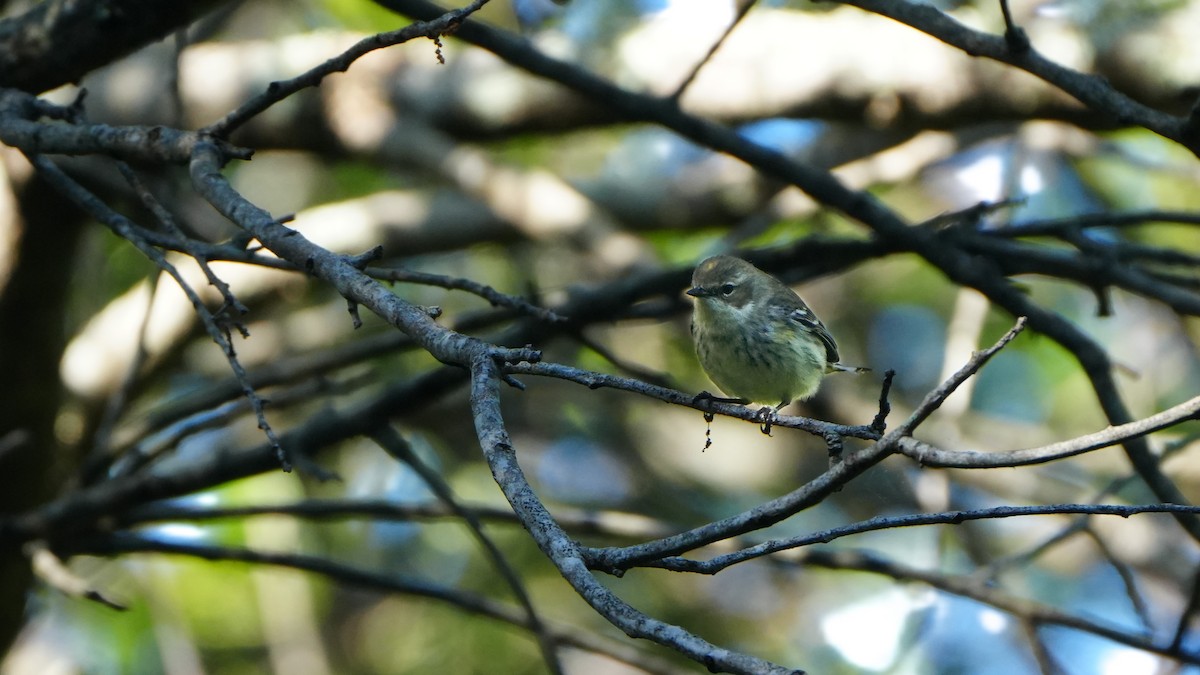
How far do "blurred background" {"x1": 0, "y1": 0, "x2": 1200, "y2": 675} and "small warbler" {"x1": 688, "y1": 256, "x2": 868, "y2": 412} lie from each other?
19 centimetres

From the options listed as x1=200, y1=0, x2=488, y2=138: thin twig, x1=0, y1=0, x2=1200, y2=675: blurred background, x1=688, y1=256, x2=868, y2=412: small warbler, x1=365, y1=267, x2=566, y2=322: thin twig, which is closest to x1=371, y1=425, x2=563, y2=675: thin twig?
x1=0, y1=0, x2=1200, y2=675: blurred background

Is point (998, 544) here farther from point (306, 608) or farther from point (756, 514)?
point (756, 514)

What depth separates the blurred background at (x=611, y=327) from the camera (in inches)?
194

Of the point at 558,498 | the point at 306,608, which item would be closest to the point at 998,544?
the point at 558,498

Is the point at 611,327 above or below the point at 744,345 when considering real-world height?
above

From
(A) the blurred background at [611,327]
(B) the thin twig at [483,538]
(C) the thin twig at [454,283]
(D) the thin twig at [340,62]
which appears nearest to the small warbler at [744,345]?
(A) the blurred background at [611,327]

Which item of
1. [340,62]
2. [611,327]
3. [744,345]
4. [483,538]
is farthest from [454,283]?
[611,327]

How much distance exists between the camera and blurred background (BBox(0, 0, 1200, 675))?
16.2ft

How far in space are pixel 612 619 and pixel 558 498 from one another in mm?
6499

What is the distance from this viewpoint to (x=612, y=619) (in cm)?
160

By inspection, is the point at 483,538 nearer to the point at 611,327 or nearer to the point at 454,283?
the point at 454,283

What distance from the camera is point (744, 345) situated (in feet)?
15.5

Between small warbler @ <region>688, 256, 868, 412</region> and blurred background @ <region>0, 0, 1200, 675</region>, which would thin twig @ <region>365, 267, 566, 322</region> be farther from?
small warbler @ <region>688, 256, 868, 412</region>

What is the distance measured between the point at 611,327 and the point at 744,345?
172cm
